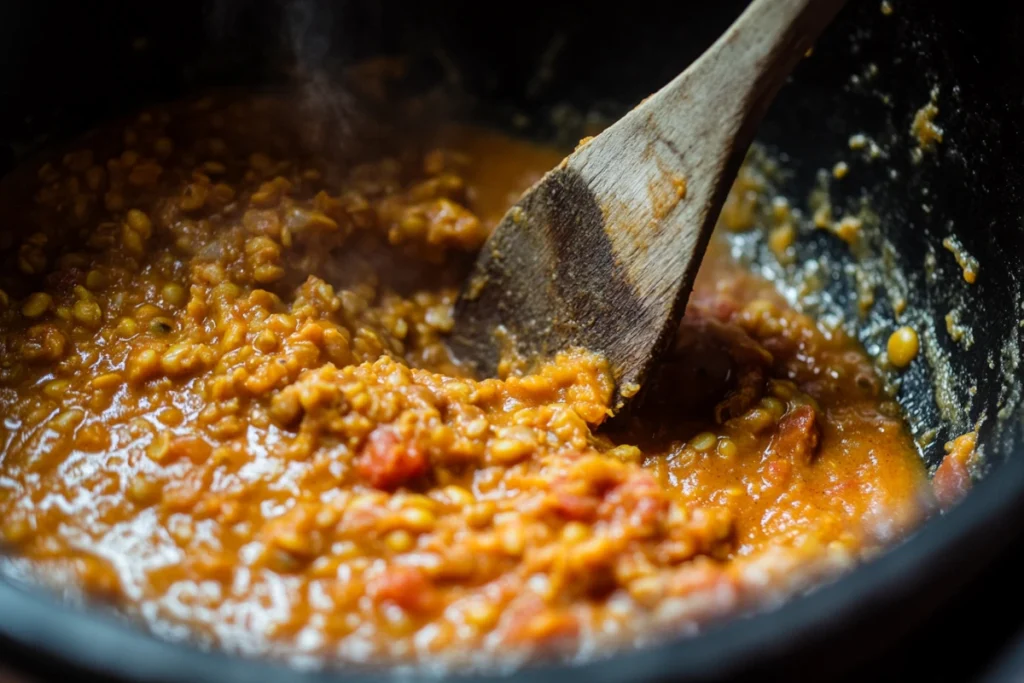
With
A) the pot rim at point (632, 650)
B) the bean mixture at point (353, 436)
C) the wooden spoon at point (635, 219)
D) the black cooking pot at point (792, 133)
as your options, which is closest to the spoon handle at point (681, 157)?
the wooden spoon at point (635, 219)

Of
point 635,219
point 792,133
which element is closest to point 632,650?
point 635,219

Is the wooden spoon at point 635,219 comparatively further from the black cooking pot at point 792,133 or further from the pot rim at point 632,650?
the pot rim at point 632,650

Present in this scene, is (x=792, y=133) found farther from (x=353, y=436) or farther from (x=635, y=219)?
(x=353, y=436)

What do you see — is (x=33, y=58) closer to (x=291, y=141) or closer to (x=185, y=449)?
(x=291, y=141)

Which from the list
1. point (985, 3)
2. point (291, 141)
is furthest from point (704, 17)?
point (291, 141)

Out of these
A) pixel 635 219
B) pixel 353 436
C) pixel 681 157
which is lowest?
pixel 353 436

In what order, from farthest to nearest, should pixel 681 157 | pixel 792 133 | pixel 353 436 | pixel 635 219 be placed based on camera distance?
pixel 792 133
pixel 635 219
pixel 681 157
pixel 353 436

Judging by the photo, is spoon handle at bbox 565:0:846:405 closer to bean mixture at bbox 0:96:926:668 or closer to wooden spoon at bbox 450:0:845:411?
wooden spoon at bbox 450:0:845:411
